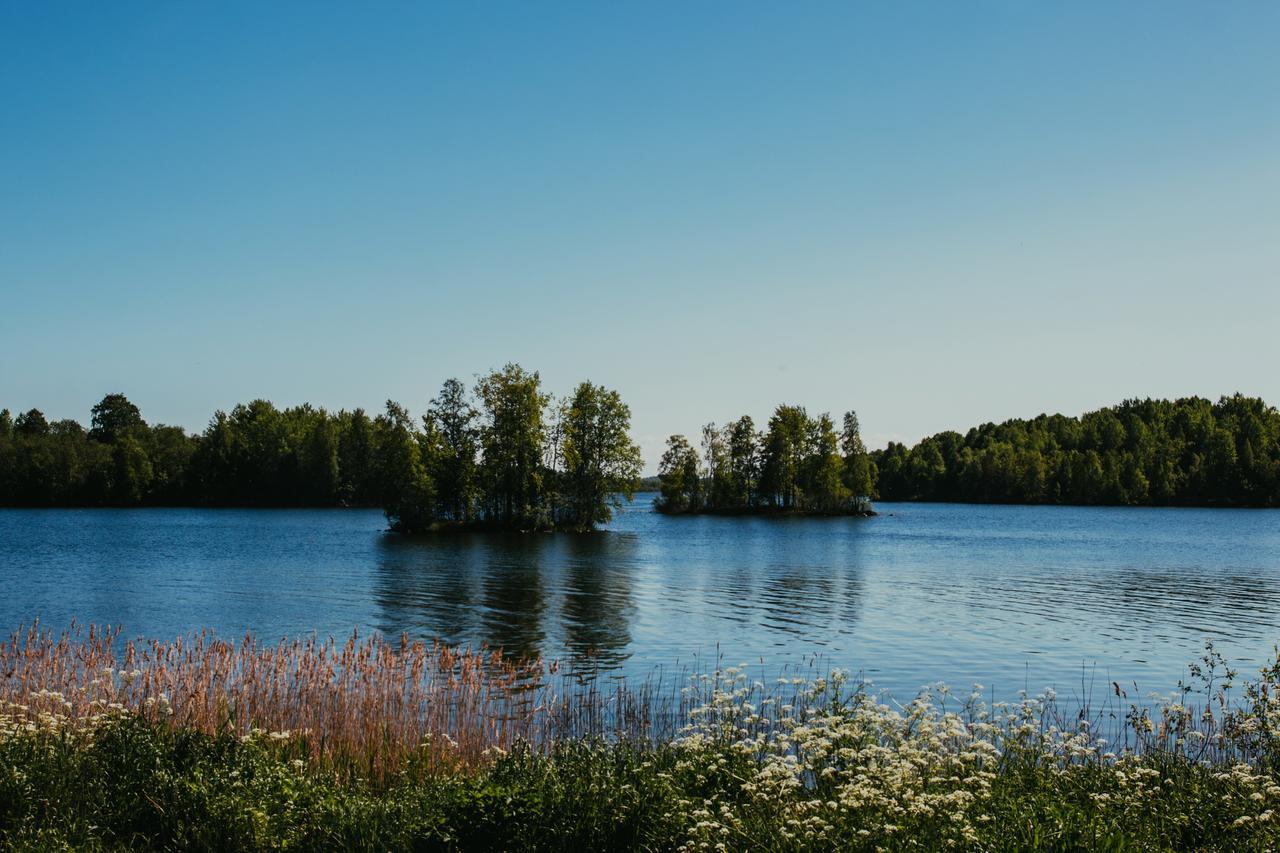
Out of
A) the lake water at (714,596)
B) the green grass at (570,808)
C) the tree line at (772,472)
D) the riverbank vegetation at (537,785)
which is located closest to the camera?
the green grass at (570,808)

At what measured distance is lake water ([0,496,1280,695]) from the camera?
24.5 m

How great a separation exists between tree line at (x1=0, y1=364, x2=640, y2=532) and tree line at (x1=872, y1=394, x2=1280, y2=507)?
108 meters

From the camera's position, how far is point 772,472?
124750 mm

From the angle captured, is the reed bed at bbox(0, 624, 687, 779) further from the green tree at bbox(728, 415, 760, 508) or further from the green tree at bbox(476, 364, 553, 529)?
the green tree at bbox(728, 415, 760, 508)

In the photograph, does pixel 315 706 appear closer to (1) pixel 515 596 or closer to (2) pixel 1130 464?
(1) pixel 515 596

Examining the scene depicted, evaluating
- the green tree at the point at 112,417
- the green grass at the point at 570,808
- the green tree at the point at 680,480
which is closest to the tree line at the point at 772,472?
the green tree at the point at 680,480

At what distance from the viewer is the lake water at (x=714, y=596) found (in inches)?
966

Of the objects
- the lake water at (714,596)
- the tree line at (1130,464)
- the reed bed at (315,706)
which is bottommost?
the lake water at (714,596)

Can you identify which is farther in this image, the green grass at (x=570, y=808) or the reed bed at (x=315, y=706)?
the reed bed at (x=315, y=706)

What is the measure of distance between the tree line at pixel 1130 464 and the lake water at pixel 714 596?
303 ft

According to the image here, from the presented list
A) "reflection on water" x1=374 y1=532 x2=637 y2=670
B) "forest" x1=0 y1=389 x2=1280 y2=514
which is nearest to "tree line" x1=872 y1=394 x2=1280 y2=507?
"forest" x1=0 y1=389 x2=1280 y2=514

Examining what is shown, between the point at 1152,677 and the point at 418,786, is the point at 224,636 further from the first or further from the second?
the point at 1152,677

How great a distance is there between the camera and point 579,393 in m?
84.1

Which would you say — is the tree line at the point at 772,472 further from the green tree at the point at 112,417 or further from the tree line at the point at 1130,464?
the green tree at the point at 112,417
